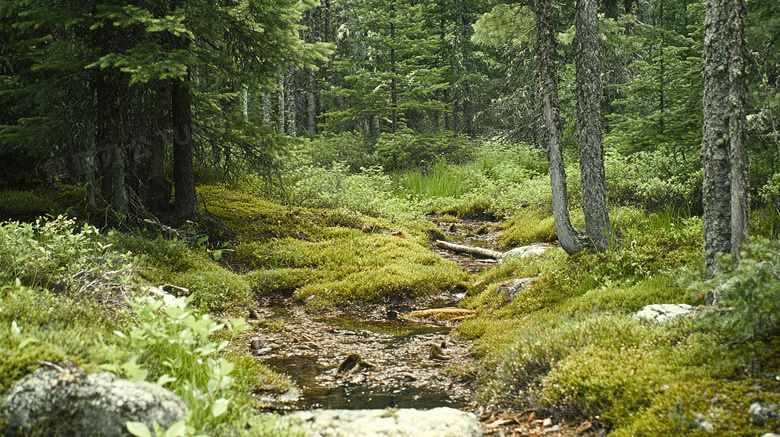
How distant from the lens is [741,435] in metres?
2.98

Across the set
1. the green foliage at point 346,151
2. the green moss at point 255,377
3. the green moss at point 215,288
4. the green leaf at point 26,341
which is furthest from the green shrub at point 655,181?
the green foliage at point 346,151

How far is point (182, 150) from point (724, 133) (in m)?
9.32

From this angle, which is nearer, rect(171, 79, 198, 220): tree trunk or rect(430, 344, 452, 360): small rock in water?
rect(430, 344, 452, 360): small rock in water

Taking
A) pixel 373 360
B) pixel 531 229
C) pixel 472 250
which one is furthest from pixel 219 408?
pixel 531 229

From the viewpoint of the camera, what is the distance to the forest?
352 cm

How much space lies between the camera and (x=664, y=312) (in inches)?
195

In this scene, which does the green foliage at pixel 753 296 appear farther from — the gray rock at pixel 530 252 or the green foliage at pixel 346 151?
the green foliage at pixel 346 151

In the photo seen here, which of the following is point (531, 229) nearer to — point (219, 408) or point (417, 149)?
point (219, 408)

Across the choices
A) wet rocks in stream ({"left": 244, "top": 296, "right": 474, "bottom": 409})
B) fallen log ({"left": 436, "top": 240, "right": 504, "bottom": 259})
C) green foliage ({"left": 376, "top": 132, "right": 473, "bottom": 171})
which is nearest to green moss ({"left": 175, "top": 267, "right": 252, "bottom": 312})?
wet rocks in stream ({"left": 244, "top": 296, "right": 474, "bottom": 409})

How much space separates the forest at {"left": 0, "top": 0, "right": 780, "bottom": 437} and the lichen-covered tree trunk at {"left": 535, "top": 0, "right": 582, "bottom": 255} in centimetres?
4

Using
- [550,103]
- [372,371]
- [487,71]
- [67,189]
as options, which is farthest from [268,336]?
[487,71]

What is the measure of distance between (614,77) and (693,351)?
2160cm

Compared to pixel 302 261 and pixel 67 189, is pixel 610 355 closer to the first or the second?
pixel 302 261

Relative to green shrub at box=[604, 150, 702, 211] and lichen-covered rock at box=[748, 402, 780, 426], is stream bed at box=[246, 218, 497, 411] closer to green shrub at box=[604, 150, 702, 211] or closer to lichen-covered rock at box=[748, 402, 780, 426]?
lichen-covered rock at box=[748, 402, 780, 426]
